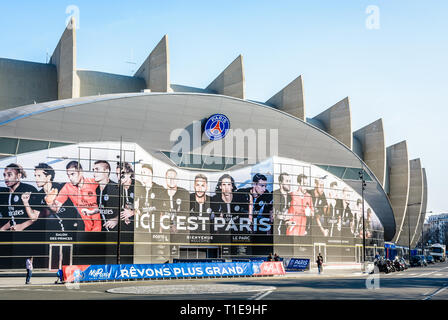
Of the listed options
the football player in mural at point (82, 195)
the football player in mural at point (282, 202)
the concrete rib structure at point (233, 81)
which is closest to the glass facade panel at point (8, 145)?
the football player in mural at point (82, 195)

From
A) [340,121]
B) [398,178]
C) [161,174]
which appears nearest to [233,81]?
[340,121]

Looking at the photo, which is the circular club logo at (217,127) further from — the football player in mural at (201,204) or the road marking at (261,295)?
the road marking at (261,295)

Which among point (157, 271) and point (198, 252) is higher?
point (198, 252)

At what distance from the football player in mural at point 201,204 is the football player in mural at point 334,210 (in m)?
15.0

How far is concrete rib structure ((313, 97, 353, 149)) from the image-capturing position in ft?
257

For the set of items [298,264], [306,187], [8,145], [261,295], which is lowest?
[298,264]

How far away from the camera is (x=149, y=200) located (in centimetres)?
5303

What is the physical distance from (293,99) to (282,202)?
59.5 feet

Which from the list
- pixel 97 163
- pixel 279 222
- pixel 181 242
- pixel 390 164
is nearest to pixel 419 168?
pixel 390 164

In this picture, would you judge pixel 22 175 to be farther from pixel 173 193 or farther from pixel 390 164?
pixel 390 164

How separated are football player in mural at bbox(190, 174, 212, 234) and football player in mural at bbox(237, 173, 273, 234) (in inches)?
147

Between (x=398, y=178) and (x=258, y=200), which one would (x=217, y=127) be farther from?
(x=398, y=178)

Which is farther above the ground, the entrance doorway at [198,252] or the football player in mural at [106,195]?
the football player in mural at [106,195]

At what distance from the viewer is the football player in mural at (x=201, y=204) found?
5584 centimetres
